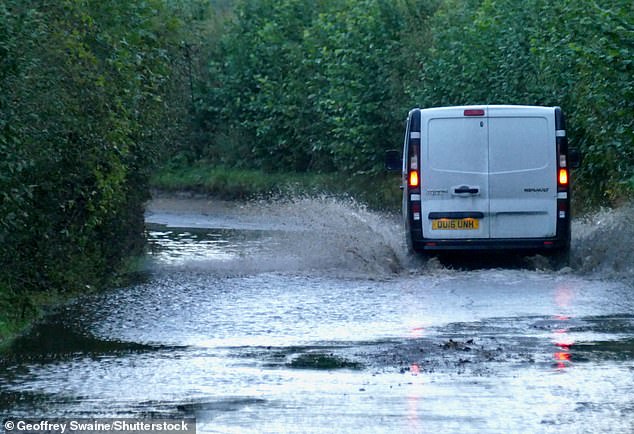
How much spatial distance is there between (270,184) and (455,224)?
25.8 metres

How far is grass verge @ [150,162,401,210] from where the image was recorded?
35.4 meters

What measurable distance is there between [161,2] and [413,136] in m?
5.24

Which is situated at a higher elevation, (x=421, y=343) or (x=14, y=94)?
(x=14, y=94)

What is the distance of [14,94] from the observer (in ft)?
42.8

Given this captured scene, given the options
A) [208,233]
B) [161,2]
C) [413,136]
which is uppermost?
[161,2]

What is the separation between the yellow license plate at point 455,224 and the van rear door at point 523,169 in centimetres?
25

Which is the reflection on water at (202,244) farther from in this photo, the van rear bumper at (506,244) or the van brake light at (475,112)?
the van brake light at (475,112)

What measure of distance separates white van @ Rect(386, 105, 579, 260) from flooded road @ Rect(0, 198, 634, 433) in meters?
0.52

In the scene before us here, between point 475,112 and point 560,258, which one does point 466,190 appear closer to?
point 475,112

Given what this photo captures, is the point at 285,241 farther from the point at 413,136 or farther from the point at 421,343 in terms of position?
the point at 421,343

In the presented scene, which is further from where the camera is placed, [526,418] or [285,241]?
[285,241]

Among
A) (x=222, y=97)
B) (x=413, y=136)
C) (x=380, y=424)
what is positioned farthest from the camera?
(x=222, y=97)

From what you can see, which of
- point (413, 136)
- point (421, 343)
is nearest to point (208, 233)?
point (413, 136)

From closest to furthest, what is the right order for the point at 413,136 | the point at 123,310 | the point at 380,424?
the point at 380,424, the point at 123,310, the point at 413,136
